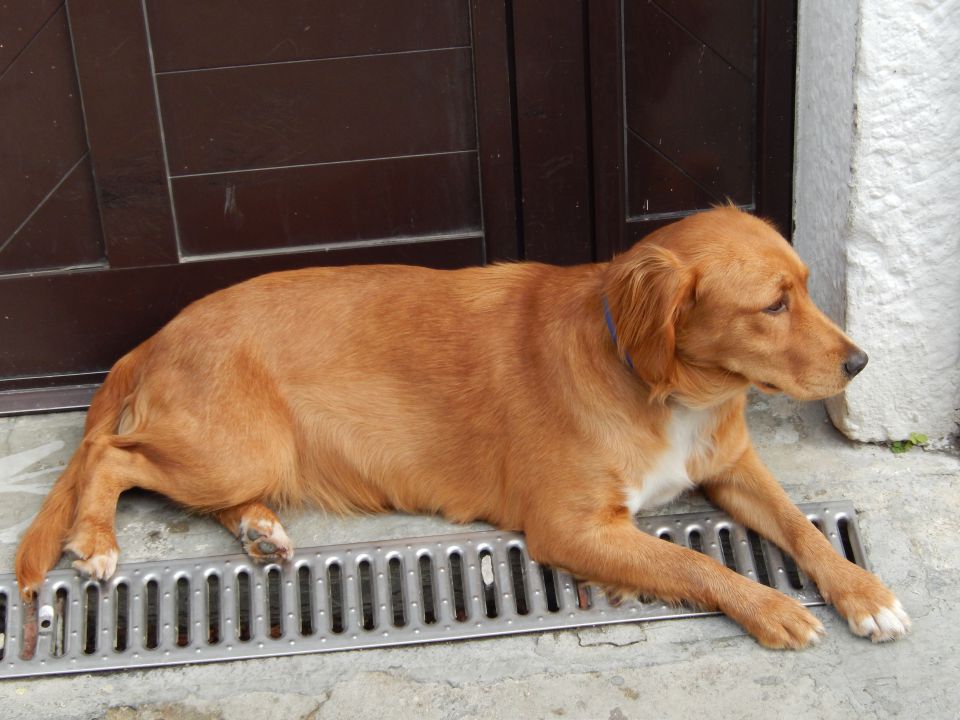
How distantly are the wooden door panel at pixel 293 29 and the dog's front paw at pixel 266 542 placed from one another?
4.81 feet

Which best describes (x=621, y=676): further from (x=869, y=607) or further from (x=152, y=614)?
(x=152, y=614)

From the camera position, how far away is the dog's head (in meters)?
2.65

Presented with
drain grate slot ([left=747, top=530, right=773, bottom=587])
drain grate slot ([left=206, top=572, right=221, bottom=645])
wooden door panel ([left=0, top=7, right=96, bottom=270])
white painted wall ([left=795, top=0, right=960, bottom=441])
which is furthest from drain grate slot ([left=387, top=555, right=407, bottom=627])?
wooden door panel ([left=0, top=7, right=96, bottom=270])

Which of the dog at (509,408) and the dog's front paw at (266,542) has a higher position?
the dog at (509,408)

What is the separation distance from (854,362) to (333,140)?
1.82 metres

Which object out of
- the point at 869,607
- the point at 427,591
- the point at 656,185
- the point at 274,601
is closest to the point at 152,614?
the point at 274,601

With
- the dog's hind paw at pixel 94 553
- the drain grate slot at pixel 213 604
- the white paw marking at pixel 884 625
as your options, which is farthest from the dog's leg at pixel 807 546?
the dog's hind paw at pixel 94 553

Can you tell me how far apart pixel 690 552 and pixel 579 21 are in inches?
66.0

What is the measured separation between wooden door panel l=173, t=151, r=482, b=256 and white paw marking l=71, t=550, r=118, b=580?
1.15 m

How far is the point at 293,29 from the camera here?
11.3ft

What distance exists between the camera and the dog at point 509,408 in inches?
106

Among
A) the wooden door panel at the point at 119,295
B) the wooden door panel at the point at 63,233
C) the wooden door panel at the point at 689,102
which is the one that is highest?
the wooden door panel at the point at 689,102

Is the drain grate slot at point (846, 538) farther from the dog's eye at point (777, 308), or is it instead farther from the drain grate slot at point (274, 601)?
the drain grate slot at point (274, 601)

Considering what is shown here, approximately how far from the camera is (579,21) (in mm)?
3441
